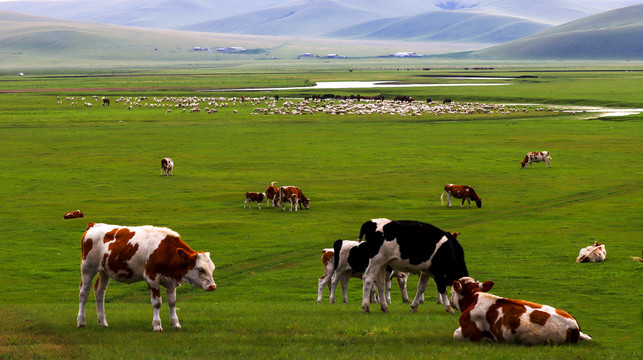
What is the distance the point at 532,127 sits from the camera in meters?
84.3

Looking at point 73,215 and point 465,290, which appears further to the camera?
point 73,215

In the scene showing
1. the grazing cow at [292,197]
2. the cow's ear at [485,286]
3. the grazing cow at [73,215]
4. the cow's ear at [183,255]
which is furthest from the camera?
the grazing cow at [292,197]

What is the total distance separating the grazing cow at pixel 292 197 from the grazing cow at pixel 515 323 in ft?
78.4

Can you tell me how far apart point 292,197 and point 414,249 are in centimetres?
2200

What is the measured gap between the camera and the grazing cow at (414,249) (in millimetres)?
17219

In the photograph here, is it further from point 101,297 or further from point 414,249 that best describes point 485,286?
point 101,297

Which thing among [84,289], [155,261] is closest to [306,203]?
[84,289]

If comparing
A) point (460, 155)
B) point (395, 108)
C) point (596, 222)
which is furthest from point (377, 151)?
point (395, 108)

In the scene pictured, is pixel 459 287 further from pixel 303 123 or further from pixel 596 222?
pixel 303 123

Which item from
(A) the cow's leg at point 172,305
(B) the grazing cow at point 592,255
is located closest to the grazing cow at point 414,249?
(A) the cow's leg at point 172,305

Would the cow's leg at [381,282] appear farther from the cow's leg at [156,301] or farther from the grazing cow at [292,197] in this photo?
the grazing cow at [292,197]

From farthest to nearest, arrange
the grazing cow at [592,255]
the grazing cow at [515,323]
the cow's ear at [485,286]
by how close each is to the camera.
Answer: the grazing cow at [592,255] → the cow's ear at [485,286] → the grazing cow at [515,323]

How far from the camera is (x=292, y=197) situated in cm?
3891

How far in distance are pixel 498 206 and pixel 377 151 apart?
1026 inches
